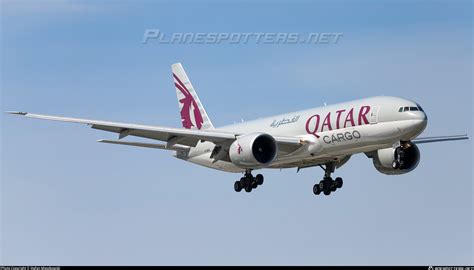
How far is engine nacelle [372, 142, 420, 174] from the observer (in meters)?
57.4

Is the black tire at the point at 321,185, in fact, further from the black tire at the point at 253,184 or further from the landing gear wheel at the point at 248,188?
the landing gear wheel at the point at 248,188

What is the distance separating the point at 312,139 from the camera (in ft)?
194

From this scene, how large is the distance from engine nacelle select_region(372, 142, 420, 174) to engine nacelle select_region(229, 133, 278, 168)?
5.88m

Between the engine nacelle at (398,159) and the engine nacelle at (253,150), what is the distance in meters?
5.88

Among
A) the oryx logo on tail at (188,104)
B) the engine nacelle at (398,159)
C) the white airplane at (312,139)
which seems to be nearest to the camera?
the white airplane at (312,139)

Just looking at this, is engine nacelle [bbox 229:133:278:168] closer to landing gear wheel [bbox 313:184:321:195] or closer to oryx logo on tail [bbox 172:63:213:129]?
landing gear wheel [bbox 313:184:321:195]

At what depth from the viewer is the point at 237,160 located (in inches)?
2317

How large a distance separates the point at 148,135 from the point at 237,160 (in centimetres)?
514

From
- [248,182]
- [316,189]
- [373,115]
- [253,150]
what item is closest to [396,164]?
[373,115]

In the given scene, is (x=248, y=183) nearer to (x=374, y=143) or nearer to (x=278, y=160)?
(x=278, y=160)

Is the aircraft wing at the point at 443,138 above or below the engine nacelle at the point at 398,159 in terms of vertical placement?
above

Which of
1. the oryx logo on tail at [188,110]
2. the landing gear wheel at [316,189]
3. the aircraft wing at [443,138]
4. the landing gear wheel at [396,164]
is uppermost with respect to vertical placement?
the oryx logo on tail at [188,110]

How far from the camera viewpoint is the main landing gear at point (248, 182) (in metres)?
62.8

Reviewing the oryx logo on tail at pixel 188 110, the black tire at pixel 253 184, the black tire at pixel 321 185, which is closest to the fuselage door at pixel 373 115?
the black tire at pixel 321 185
